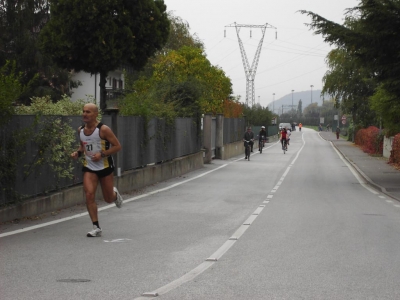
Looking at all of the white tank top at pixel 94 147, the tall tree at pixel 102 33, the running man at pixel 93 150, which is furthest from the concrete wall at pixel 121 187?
the tall tree at pixel 102 33

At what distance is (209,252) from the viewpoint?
32.3 ft

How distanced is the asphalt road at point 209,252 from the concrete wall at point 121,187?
0.85 ft

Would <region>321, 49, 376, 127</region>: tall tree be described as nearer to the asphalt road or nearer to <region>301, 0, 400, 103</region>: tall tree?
<region>301, 0, 400, 103</region>: tall tree

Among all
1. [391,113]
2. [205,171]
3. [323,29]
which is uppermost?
[323,29]

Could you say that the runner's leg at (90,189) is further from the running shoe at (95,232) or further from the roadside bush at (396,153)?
the roadside bush at (396,153)

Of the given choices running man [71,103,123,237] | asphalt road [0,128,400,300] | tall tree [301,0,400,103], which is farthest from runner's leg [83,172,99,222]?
tall tree [301,0,400,103]

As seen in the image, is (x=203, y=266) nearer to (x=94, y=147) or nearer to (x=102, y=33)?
(x=94, y=147)

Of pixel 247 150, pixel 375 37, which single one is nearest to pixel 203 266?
pixel 375 37

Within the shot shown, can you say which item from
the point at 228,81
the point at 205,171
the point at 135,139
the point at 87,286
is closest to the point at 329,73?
the point at 228,81

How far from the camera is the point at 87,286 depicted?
750 centimetres

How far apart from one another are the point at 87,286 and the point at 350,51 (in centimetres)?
2034

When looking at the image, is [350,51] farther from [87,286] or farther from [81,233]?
[87,286]

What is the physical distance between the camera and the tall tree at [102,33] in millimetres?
36031

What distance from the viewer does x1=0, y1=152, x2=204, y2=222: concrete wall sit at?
13034 mm
